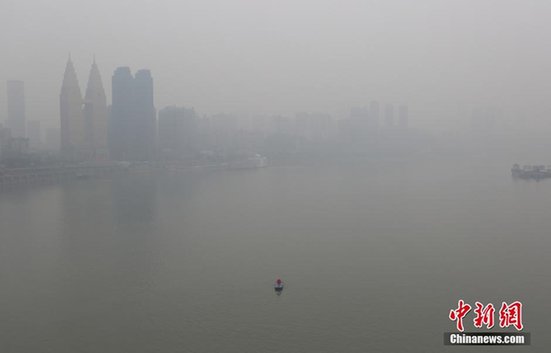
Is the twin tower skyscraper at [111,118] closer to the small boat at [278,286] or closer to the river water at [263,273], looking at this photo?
the river water at [263,273]

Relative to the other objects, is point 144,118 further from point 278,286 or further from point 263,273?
point 278,286

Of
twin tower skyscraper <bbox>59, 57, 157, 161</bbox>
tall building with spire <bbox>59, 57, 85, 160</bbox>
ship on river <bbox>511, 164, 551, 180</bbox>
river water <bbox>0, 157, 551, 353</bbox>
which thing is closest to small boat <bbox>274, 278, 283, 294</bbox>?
river water <bbox>0, 157, 551, 353</bbox>

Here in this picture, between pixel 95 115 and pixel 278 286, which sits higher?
pixel 95 115

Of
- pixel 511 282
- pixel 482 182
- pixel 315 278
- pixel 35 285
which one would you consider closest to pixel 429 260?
pixel 511 282

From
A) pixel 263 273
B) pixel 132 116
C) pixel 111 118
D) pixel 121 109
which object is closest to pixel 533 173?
pixel 263 273

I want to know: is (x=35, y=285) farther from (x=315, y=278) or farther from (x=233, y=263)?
(x=315, y=278)

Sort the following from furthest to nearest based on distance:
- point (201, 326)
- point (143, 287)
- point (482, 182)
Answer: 1. point (482, 182)
2. point (143, 287)
3. point (201, 326)

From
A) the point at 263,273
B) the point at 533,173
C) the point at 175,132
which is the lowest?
the point at 263,273
